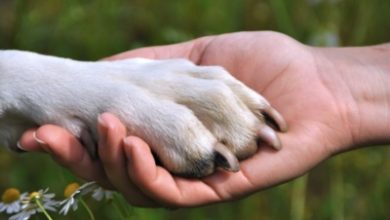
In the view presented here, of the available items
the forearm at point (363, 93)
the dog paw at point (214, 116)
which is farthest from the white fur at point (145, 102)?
the forearm at point (363, 93)

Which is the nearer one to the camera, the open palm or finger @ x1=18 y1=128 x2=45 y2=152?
the open palm

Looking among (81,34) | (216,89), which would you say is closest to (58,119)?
(216,89)

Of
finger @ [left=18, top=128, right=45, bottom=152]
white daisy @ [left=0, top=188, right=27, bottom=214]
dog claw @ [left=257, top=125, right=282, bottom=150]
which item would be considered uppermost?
dog claw @ [left=257, top=125, right=282, bottom=150]

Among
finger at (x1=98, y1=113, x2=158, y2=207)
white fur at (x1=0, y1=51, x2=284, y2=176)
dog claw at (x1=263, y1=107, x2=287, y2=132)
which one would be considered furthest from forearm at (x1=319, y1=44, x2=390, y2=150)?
finger at (x1=98, y1=113, x2=158, y2=207)

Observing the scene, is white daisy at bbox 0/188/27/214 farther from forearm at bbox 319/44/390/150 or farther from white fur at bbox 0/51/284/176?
forearm at bbox 319/44/390/150

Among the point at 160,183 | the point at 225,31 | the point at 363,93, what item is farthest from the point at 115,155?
the point at 225,31

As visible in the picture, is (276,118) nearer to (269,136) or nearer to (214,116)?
(269,136)

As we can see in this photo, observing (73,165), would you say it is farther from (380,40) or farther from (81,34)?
(380,40)
